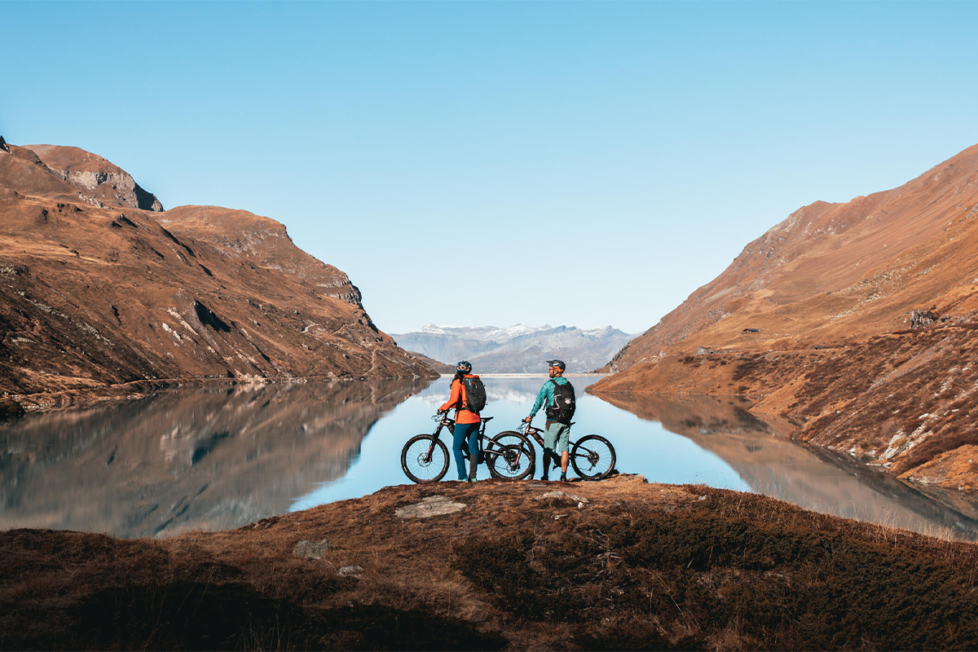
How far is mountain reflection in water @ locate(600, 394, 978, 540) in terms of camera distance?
27703 mm

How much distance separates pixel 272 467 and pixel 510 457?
30.8m

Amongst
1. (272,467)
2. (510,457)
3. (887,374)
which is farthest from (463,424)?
(887,374)

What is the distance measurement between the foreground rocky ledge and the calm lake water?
27.5 ft

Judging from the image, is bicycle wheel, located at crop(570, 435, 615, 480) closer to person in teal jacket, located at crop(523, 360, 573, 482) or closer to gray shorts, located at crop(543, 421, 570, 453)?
person in teal jacket, located at crop(523, 360, 573, 482)

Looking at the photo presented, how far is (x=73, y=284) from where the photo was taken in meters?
152

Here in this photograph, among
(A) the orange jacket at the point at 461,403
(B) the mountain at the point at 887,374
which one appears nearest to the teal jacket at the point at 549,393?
(A) the orange jacket at the point at 461,403

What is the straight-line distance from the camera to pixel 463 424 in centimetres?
1978

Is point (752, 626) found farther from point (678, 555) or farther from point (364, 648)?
point (364, 648)

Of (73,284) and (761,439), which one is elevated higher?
(73,284)

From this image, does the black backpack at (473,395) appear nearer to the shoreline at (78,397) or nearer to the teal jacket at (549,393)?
the teal jacket at (549,393)

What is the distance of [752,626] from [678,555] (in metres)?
2.03

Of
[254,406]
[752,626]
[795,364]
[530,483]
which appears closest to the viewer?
[752,626]

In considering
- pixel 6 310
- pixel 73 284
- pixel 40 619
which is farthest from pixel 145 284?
pixel 40 619

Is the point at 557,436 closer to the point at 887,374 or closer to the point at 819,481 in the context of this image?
the point at 819,481
